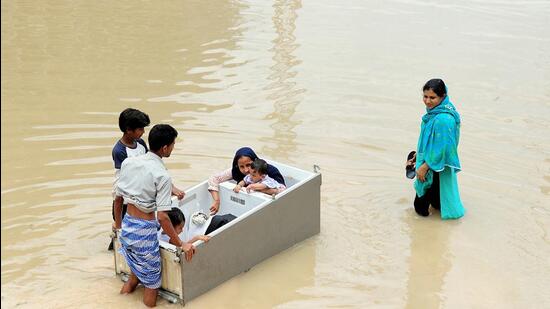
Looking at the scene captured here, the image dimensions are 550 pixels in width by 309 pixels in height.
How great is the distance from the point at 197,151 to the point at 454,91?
399 centimetres

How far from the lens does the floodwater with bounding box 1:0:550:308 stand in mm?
5926

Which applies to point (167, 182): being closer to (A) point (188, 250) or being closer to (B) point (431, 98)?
(A) point (188, 250)

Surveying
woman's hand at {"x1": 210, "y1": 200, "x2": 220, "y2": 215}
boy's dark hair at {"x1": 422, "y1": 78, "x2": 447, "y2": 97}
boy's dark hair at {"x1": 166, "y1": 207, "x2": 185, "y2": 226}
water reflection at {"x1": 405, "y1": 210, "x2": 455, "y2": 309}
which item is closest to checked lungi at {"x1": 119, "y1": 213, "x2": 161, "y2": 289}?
boy's dark hair at {"x1": 166, "y1": 207, "x2": 185, "y2": 226}

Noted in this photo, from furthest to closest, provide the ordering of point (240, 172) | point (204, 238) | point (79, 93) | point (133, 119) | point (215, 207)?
point (79, 93) < point (240, 172) < point (215, 207) < point (133, 119) < point (204, 238)

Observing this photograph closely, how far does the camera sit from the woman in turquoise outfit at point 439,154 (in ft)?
21.4

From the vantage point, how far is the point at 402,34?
12773 mm

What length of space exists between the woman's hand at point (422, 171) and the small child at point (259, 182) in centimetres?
130

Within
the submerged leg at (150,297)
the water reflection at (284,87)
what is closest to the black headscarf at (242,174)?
the submerged leg at (150,297)

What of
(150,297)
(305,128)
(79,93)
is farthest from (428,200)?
(79,93)

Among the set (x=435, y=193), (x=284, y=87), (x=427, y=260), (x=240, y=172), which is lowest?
(x=427, y=260)

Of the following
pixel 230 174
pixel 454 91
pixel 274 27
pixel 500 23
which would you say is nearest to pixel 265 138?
pixel 230 174

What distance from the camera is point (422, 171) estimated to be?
6711mm

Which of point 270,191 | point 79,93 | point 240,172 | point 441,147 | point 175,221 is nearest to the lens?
point 175,221

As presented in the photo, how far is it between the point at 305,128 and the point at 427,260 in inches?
116
